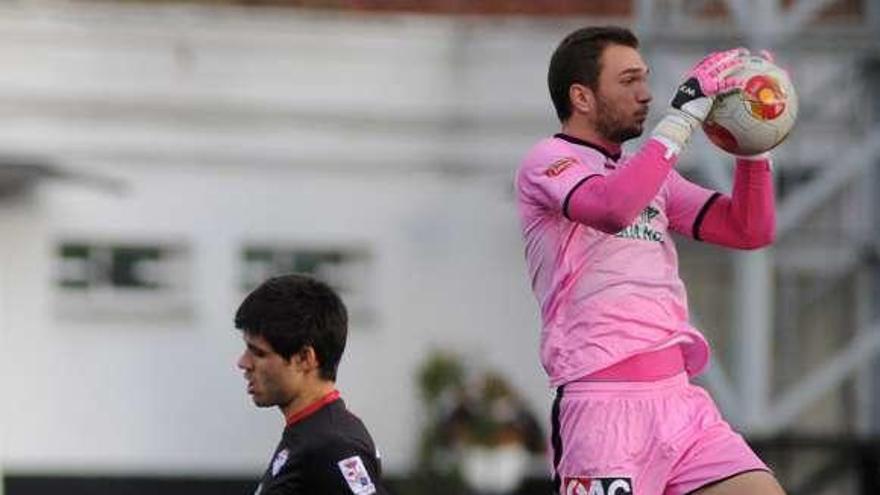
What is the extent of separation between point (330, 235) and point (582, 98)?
42.8 ft

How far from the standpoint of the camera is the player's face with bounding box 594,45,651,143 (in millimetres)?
7551

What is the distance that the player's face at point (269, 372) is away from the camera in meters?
7.06

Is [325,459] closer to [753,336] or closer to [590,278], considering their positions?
[590,278]

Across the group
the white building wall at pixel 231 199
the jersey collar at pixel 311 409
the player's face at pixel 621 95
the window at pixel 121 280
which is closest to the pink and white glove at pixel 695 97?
the player's face at pixel 621 95

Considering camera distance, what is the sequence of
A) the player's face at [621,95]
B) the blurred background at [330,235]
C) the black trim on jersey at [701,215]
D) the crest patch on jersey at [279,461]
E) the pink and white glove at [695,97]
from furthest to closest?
the blurred background at [330,235] → the black trim on jersey at [701,215] → the player's face at [621,95] → the pink and white glove at [695,97] → the crest patch on jersey at [279,461]

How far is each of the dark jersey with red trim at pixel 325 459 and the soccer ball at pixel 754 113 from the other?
1.31 m

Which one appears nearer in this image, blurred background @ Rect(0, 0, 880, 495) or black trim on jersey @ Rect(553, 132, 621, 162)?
black trim on jersey @ Rect(553, 132, 621, 162)

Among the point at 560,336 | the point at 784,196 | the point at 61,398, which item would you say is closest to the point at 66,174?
the point at 61,398

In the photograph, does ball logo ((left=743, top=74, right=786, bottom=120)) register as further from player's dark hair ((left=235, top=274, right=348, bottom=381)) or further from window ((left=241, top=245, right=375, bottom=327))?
window ((left=241, top=245, right=375, bottom=327))

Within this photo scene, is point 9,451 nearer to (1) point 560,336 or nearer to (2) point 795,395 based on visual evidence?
(2) point 795,395

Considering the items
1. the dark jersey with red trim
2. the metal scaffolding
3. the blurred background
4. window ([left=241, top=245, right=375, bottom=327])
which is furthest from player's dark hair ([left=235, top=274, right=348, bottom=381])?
window ([left=241, top=245, right=375, bottom=327])

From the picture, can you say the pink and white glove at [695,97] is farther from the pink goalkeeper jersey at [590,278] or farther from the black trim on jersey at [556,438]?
the black trim on jersey at [556,438]

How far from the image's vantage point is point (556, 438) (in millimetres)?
7633

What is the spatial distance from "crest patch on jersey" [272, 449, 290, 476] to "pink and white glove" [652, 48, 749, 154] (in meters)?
1.26
